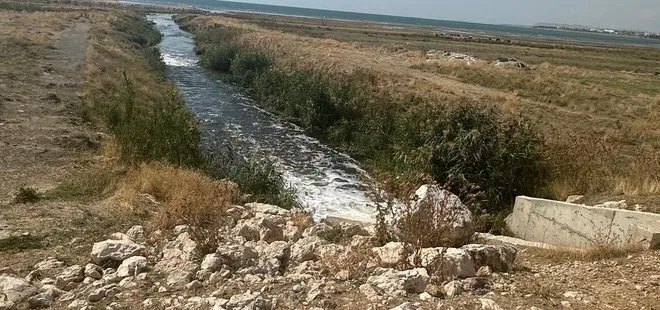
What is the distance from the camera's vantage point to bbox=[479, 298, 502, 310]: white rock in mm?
5500

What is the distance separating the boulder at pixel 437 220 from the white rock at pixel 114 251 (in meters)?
3.66

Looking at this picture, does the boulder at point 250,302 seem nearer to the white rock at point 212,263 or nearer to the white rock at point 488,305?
the white rock at point 212,263

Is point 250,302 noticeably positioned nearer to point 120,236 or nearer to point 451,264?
point 451,264

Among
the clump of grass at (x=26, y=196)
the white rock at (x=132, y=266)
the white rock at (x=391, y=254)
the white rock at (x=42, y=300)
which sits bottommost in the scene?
the clump of grass at (x=26, y=196)

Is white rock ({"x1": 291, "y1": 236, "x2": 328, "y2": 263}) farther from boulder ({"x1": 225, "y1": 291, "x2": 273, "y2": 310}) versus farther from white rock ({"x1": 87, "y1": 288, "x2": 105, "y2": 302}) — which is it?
white rock ({"x1": 87, "y1": 288, "x2": 105, "y2": 302})

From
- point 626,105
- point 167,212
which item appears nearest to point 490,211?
point 167,212

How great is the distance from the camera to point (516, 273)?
667 centimetres

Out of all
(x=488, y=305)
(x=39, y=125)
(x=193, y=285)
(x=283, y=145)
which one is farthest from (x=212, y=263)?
(x=283, y=145)

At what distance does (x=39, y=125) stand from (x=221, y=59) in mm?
27592

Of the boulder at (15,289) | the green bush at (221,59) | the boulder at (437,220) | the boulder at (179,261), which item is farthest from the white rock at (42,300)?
the green bush at (221,59)

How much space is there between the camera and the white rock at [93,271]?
643cm

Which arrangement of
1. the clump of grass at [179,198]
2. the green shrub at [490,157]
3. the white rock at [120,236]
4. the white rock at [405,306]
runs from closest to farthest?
the white rock at [405,306]
the white rock at [120,236]
the clump of grass at [179,198]
the green shrub at [490,157]

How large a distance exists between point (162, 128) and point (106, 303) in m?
10.2

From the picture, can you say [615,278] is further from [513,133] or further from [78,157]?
[78,157]
